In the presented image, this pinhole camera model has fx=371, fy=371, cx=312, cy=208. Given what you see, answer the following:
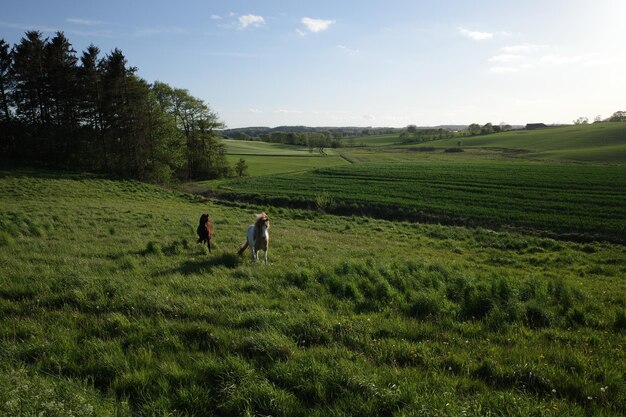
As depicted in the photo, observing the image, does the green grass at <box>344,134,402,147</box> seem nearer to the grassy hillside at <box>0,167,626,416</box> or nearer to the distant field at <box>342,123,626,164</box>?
the distant field at <box>342,123,626,164</box>

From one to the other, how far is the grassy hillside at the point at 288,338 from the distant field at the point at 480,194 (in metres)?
19.7

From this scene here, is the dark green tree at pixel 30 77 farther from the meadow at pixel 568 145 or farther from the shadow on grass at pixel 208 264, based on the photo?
the meadow at pixel 568 145

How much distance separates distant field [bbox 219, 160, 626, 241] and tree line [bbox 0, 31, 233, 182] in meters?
13.1

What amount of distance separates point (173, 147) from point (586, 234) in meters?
46.9

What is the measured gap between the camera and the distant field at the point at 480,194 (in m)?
27.9

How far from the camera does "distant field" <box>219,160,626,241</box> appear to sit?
91.6 feet

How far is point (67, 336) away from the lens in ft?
17.0

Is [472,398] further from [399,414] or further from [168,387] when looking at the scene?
[168,387]

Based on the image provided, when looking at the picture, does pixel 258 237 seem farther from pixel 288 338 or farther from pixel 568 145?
pixel 568 145

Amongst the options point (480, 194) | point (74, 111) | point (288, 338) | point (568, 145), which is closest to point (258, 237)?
point (288, 338)

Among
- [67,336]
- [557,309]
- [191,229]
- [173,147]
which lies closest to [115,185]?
[173,147]

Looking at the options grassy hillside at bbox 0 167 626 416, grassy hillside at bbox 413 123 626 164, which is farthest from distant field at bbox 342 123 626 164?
grassy hillside at bbox 0 167 626 416

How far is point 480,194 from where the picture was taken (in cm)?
3728

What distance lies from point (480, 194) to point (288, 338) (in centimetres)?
3645
